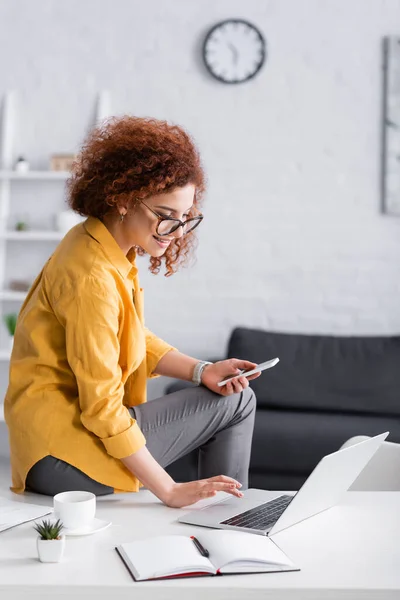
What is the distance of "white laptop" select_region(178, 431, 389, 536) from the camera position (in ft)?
4.67

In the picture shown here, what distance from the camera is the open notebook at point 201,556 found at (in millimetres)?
1196

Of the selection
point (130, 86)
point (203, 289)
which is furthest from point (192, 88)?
point (203, 289)

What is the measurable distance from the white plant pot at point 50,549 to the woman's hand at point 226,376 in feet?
2.59

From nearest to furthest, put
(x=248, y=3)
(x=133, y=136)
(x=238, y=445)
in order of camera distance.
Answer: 1. (x=133, y=136)
2. (x=238, y=445)
3. (x=248, y=3)

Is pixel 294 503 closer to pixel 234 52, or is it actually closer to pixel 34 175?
pixel 34 175

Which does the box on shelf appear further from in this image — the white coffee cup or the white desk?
the white coffee cup

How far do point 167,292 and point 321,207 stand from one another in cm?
90

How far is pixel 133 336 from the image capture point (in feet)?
5.98

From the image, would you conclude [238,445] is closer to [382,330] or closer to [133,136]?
[133,136]

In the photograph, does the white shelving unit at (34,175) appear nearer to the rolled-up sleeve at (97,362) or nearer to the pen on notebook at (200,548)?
the rolled-up sleeve at (97,362)

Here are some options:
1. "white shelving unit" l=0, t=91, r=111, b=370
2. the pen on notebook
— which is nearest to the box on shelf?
"white shelving unit" l=0, t=91, r=111, b=370

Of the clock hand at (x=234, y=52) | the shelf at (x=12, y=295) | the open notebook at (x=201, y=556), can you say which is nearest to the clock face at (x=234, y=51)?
the clock hand at (x=234, y=52)

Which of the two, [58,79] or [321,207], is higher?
[58,79]

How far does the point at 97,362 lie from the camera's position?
1651 mm
